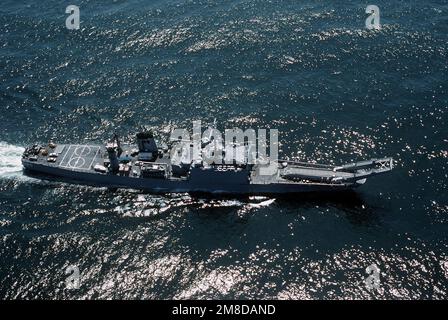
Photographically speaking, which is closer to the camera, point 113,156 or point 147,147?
point 113,156

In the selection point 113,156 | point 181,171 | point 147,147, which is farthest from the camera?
point 147,147

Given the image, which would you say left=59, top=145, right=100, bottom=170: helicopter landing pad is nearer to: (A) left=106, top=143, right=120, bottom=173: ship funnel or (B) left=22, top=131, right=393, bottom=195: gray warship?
(B) left=22, top=131, right=393, bottom=195: gray warship

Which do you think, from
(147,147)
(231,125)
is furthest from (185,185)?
(231,125)

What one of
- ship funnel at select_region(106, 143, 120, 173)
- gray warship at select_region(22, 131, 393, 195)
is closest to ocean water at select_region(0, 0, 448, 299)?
gray warship at select_region(22, 131, 393, 195)

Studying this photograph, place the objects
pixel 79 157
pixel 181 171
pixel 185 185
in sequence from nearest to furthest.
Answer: pixel 185 185 < pixel 181 171 < pixel 79 157

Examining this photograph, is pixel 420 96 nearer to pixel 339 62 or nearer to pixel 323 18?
pixel 339 62

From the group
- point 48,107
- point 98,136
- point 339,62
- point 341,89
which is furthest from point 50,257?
point 339,62

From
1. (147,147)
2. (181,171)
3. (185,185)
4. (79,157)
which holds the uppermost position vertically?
(147,147)

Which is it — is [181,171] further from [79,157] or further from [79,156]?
[79,156]
